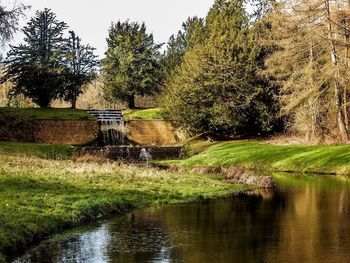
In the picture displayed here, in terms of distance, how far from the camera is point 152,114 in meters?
66.8

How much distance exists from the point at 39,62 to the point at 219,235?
58.9m

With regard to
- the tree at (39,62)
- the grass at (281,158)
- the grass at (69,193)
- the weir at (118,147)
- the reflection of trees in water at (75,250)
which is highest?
the tree at (39,62)

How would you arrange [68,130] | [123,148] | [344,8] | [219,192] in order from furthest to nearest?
[68,130] → [123,148] → [344,8] → [219,192]

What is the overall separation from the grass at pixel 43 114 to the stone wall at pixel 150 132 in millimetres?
4950

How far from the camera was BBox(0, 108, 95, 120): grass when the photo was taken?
5931 cm

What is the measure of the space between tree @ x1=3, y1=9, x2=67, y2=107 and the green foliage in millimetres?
20394

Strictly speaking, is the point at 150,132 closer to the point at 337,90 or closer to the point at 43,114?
the point at 43,114

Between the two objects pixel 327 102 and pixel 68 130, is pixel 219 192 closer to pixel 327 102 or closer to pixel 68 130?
pixel 327 102

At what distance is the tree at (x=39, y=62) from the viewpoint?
220ft

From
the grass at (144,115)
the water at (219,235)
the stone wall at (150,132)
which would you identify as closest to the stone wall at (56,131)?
the stone wall at (150,132)

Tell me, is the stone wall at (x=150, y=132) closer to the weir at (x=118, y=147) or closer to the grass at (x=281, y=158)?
the weir at (x=118, y=147)

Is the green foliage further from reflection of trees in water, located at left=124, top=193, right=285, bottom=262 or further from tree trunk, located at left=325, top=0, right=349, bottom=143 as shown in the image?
reflection of trees in water, located at left=124, top=193, right=285, bottom=262

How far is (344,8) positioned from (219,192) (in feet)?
87.8

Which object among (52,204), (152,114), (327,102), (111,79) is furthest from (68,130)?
(52,204)
